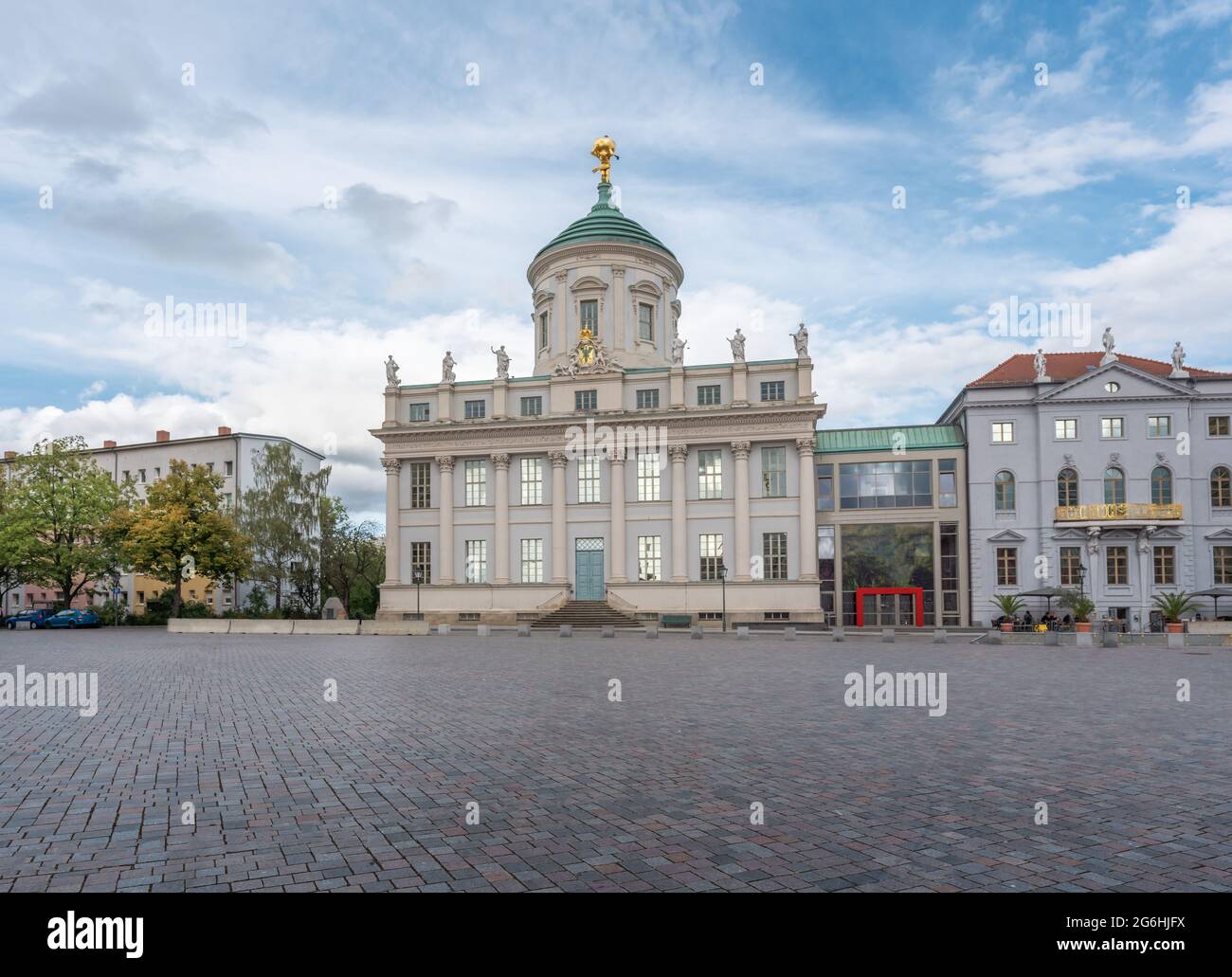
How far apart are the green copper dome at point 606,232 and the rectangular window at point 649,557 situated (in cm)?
2056

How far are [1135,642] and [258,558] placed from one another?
51.6 meters

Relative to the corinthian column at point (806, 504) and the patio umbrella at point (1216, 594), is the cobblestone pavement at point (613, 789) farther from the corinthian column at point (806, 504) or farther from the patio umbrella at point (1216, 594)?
the patio umbrella at point (1216, 594)

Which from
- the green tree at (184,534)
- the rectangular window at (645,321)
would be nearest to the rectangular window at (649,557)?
the rectangular window at (645,321)

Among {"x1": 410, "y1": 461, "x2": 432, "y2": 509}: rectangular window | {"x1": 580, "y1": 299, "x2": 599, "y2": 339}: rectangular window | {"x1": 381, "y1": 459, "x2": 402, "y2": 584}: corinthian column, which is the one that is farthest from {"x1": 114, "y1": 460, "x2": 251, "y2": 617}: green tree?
{"x1": 580, "y1": 299, "x2": 599, "y2": 339}: rectangular window

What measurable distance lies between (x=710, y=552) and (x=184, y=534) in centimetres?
3107

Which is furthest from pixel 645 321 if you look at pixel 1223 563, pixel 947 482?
pixel 1223 563

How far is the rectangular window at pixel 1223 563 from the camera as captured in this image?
155 feet

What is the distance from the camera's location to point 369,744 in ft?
34.4

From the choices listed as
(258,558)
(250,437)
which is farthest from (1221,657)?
(250,437)

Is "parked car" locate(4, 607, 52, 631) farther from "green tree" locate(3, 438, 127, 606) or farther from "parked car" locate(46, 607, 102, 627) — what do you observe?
"green tree" locate(3, 438, 127, 606)

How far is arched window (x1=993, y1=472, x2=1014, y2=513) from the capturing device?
163 ft

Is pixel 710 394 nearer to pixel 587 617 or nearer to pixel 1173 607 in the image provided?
pixel 587 617

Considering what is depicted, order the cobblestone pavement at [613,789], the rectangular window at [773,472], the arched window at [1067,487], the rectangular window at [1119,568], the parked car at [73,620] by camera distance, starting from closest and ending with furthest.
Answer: the cobblestone pavement at [613,789], the rectangular window at [1119,568], the arched window at [1067,487], the rectangular window at [773,472], the parked car at [73,620]
